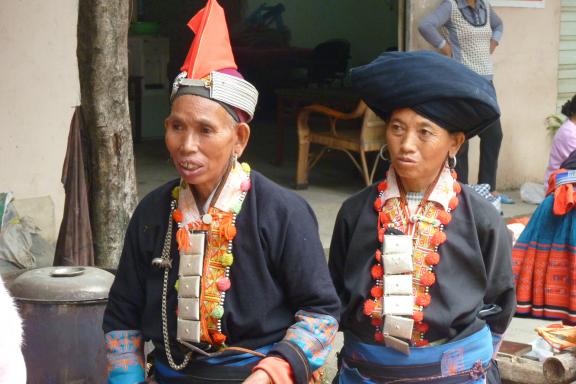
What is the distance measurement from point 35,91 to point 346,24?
10810 millimetres

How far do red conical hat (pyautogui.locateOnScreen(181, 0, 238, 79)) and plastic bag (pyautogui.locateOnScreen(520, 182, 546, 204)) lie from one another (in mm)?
7144

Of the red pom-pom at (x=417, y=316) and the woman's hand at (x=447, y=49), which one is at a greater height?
the woman's hand at (x=447, y=49)

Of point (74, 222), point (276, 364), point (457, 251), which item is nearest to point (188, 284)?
point (276, 364)

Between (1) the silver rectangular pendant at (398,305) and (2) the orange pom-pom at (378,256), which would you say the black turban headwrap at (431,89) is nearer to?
(2) the orange pom-pom at (378,256)

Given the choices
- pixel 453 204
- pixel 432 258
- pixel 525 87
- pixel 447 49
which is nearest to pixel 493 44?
pixel 447 49

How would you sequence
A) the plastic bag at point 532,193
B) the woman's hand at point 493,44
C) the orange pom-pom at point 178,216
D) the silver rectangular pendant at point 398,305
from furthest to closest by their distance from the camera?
1. the plastic bag at point 532,193
2. the woman's hand at point 493,44
3. the silver rectangular pendant at point 398,305
4. the orange pom-pom at point 178,216

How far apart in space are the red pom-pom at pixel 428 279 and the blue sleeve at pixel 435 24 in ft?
18.5

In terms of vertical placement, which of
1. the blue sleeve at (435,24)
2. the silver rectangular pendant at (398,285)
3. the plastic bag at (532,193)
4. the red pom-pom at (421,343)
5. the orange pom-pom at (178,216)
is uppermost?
the blue sleeve at (435,24)

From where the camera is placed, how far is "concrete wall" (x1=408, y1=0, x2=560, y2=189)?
974cm

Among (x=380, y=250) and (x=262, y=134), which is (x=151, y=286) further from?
(x=262, y=134)

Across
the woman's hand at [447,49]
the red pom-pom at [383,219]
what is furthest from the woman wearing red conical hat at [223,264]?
the woman's hand at [447,49]

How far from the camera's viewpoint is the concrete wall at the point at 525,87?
384 inches

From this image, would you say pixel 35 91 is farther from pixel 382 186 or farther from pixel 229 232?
pixel 229 232

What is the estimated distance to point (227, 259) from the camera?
2.70 meters
